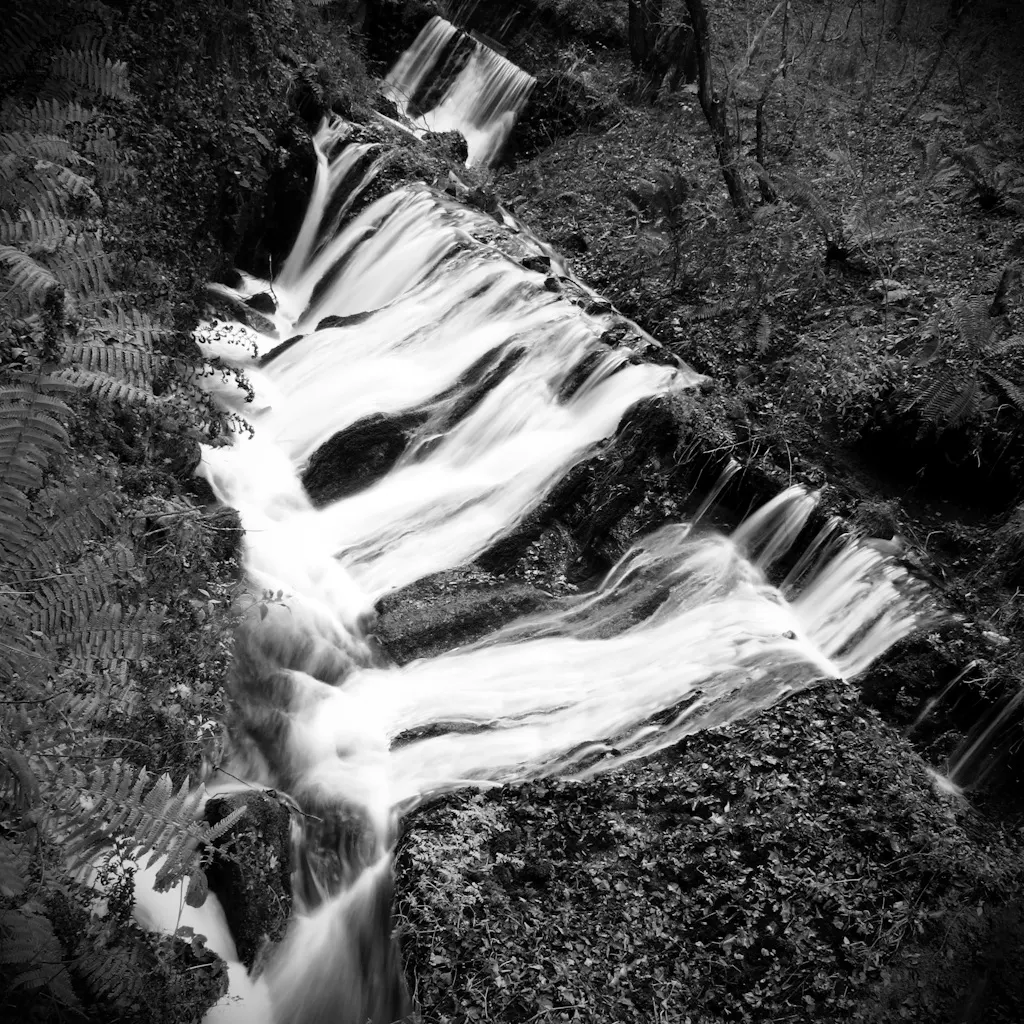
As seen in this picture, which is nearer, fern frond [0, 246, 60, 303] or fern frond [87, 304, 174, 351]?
fern frond [0, 246, 60, 303]

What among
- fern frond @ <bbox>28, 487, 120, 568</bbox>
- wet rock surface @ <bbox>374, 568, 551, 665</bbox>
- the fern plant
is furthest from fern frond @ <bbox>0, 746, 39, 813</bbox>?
the fern plant

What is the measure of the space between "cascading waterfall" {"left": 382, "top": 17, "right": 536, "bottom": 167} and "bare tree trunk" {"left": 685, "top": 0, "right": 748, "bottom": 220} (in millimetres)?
4527

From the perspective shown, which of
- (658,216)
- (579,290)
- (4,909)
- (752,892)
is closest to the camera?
(4,909)

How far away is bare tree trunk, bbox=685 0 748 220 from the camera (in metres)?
10.1

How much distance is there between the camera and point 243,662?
18.9 ft

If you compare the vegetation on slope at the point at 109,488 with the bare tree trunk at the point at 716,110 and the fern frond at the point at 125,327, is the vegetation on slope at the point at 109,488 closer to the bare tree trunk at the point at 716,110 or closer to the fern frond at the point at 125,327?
the fern frond at the point at 125,327

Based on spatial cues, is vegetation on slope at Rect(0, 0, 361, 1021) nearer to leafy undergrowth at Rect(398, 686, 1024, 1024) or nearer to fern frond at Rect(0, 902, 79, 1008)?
fern frond at Rect(0, 902, 79, 1008)

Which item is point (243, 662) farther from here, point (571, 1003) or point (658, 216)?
point (658, 216)

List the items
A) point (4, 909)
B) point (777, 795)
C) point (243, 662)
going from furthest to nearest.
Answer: point (243, 662) → point (777, 795) → point (4, 909)

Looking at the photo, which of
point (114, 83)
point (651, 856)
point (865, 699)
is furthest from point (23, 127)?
point (865, 699)

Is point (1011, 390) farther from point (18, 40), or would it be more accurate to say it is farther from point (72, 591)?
point (18, 40)

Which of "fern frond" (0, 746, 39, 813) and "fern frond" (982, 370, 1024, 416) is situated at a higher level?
"fern frond" (982, 370, 1024, 416)

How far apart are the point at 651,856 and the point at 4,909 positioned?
3.42m

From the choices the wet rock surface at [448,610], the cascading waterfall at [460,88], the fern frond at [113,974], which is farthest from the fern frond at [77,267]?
the cascading waterfall at [460,88]
